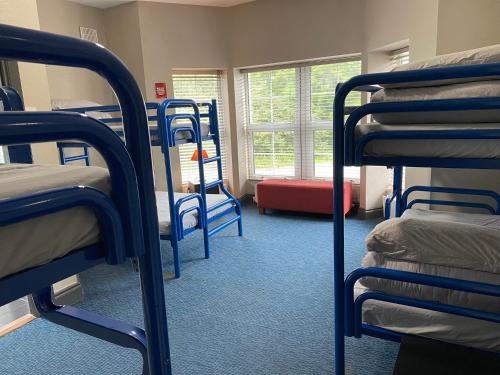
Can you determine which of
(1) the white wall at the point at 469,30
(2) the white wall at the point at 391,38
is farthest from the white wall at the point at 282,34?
(1) the white wall at the point at 469,30

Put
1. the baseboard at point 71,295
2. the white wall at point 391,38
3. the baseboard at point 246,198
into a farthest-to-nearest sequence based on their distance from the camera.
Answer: the baseboard at point 246,198, the white wall at point 391,38, the baseboard at point 71,295

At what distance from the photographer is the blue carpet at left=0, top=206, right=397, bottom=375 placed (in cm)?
198

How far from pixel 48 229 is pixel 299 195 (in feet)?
12.6

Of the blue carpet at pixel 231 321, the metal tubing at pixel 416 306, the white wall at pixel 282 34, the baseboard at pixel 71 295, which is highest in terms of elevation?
the white wall at pixel 282 34

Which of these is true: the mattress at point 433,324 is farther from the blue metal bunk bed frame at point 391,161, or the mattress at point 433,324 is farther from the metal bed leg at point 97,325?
the metal bed leg at point 97,325

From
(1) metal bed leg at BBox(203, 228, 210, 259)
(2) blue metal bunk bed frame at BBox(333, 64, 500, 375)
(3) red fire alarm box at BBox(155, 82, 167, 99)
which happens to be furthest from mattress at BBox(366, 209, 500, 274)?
(3) red fire alarm box at BBox(155, 82, 167, 99)

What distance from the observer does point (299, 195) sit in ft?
14.5

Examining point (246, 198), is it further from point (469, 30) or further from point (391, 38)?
point (469, 30)

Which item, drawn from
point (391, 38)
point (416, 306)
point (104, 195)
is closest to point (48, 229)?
point (104, 195)

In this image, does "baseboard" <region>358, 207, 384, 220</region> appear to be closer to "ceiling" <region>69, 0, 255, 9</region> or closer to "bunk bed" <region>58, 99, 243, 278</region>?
"bunk bed" <region>58, 99, 243, 278</region>

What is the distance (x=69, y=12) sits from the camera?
13.0 ft

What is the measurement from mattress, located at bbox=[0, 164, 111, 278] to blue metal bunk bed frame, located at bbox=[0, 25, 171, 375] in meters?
0.02

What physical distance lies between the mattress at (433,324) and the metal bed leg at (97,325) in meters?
1.00

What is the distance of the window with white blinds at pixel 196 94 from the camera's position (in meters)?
4.77
